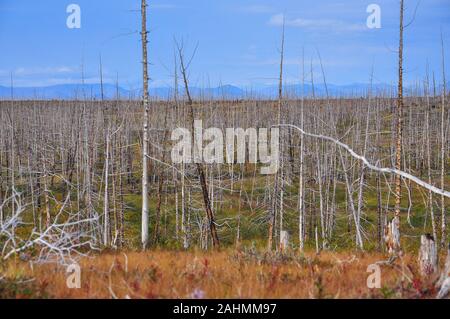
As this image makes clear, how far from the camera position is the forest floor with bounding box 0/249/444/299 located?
14.8 ft

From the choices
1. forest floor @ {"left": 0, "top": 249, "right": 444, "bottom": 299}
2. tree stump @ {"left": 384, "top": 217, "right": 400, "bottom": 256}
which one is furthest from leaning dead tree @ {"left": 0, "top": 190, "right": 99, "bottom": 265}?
tree stump @ {"left": 384, "top": 217, "right": 400, "bottom": 256}

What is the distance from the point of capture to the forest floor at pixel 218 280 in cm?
450

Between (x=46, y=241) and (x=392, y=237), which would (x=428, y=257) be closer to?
(x=392, y=237)

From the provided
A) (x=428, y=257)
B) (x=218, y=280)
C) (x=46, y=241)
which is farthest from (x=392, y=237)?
(x=46, y=241)

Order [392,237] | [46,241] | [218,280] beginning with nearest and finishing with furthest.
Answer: [218,280]
[46,241]
[392,237]

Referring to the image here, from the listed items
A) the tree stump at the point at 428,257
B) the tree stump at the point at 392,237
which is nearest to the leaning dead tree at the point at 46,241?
the tree stump at the point at 428,257

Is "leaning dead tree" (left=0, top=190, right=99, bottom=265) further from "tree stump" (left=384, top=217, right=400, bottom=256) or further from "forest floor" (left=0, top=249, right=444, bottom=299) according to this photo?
"tree stump" (left=384, top=217, right=400, bottom=256)

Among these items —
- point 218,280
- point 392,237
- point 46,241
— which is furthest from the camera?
point 392,237

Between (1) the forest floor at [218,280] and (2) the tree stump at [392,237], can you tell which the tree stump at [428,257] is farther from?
(2) the tree stump at [392,237]

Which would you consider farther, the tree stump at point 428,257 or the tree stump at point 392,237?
the tree stump at point 392,237

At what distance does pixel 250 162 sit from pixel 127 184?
11.0 metres

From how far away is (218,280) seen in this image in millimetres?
5062
